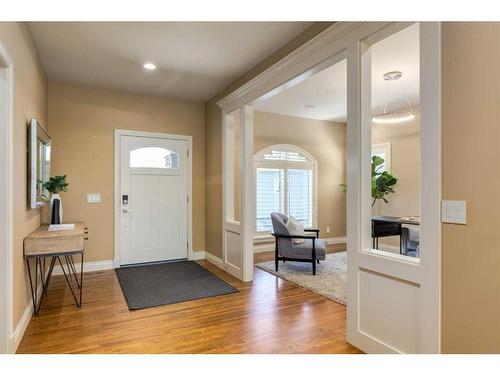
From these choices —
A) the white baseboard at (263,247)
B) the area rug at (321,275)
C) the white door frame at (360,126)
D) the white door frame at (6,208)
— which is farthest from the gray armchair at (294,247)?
the white door frame at (6,208)

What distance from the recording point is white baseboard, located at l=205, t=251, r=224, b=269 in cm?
471

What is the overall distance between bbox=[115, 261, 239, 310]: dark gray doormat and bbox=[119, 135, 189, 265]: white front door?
0.33 meters

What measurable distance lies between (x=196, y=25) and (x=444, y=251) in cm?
266

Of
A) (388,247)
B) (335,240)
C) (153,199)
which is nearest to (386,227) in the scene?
(388,247)

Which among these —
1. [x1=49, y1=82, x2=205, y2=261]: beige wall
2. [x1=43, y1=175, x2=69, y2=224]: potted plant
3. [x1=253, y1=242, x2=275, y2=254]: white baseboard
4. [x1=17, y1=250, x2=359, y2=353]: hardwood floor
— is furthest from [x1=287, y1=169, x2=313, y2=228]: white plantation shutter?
[x1=43, y1=175, x2=69, y2=224]: potted plant

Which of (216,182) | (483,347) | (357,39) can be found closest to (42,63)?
(216,182)

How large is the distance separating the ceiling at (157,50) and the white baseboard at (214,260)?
8.61 ft

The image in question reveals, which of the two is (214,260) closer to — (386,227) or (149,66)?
(386,227)

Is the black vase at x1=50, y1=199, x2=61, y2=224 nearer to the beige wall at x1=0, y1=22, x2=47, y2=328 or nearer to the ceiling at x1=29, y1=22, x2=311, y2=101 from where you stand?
the beige wall at x1=0, y1=22, x2=47, y2=328

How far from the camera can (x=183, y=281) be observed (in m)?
3.98

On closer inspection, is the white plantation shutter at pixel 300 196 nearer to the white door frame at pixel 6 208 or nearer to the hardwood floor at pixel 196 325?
the hardwood floor at pixel 196 325

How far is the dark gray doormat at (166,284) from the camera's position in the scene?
3.38 m

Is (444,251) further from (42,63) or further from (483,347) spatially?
(42,63)

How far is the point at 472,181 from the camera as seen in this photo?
1633mm
